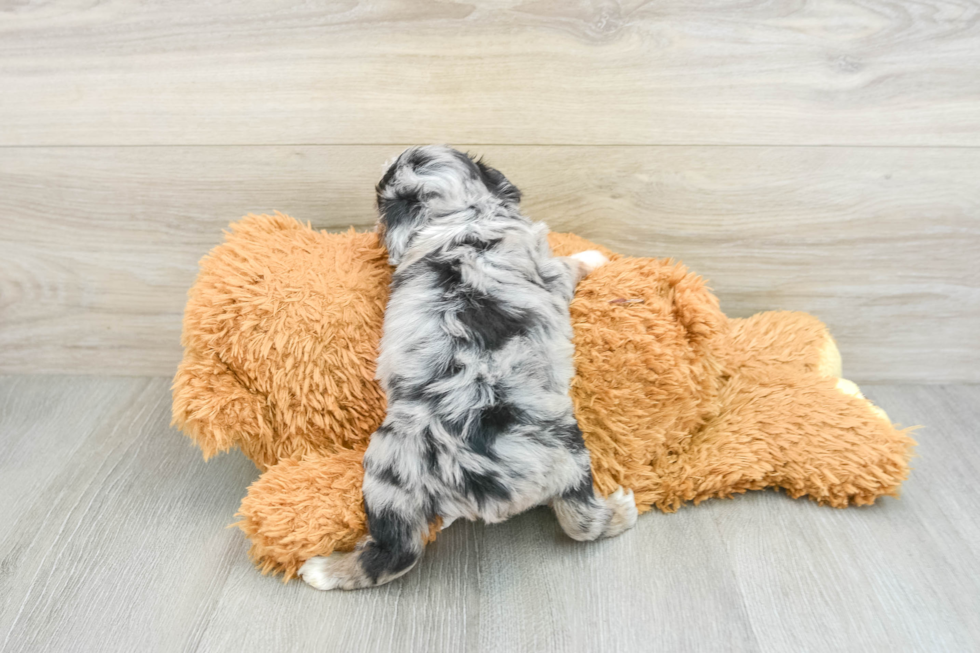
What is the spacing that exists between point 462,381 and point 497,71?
2.24ft

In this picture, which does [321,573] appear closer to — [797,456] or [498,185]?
[498,185]

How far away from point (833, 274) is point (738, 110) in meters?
0.46

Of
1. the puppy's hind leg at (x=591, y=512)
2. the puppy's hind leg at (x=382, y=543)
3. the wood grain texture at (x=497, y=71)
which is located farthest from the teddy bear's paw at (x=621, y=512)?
the wood grain texture at (x=497, y=71)

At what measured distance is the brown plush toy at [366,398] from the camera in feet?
3.77

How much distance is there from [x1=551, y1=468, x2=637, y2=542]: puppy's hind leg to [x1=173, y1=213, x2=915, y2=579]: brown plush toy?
43 millimetres

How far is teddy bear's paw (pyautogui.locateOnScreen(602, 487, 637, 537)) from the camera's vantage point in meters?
1.19

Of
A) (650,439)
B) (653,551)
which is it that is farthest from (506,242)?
(653,551)

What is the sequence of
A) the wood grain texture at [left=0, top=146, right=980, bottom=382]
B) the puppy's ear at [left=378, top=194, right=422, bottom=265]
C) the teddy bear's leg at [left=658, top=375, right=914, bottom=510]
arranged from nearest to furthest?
the puppy's ear at [left=378, top=194, right=422, bottom=265]
the teddy bear's leg at [left=658, top=375, right=914, bottom=510]
the wood grain texture at [left=0, top=146, right=980, bottom=382]

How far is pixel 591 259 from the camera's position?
1.27m

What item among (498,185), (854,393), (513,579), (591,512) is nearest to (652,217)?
(498,185)

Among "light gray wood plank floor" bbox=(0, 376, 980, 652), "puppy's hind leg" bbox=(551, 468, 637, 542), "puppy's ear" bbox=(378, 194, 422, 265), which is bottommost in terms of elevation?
"light gray wood plank floor" bbox=(0, 376, 980, 652)

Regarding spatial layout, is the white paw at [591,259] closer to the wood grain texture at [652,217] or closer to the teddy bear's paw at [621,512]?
the wood grain texture at [652,217]

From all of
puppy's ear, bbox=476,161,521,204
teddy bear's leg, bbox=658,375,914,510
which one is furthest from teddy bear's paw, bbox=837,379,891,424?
puppy's ear, bbox=476,161,521,204

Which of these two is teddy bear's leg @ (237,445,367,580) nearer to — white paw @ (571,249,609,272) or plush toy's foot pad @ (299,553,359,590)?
plush toy's foot pad @ (299,553,359,590)
